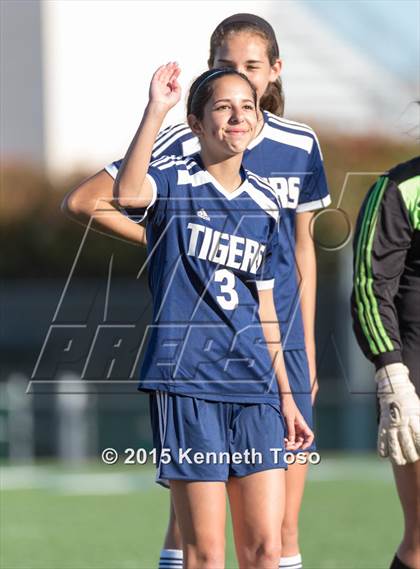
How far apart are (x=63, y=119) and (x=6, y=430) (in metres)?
7.60

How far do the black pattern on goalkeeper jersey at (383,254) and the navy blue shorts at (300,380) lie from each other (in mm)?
325

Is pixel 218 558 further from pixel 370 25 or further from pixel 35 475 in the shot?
pixel 370 25

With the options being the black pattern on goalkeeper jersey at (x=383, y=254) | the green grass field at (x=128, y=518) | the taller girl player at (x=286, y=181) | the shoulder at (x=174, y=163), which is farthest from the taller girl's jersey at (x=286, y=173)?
the green grass field at (x=128, y=518)

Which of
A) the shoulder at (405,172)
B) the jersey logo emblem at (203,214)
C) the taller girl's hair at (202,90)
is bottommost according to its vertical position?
the jersey logo emblem at (203,214)

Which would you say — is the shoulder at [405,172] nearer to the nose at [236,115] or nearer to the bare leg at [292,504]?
the nose at [236,115]

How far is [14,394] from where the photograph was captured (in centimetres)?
1450

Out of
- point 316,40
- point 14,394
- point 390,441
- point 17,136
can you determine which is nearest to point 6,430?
point 14,394

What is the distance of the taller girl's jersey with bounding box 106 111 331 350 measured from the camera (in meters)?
4.44

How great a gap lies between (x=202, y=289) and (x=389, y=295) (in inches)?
30.3

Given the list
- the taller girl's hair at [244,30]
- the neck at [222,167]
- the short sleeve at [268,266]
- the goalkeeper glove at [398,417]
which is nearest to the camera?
the neck at [222,167]

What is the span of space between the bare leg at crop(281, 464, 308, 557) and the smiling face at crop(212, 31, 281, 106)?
1.33 m

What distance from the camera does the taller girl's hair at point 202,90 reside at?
385 centimetres

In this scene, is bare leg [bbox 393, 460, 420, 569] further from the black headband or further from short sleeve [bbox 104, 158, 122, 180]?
the black headband

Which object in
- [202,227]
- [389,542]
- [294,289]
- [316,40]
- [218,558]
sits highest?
[316,40]
